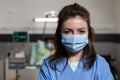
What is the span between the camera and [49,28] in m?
3.63

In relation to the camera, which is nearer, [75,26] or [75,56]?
[75,26]

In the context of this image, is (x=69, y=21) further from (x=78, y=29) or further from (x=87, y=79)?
(x=87, y=79)

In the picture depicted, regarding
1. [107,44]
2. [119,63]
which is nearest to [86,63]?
[119,63]

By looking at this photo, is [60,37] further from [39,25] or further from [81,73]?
[39,25]

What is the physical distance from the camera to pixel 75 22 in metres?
1.53

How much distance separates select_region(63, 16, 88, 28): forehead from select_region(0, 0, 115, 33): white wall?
80.4 inches

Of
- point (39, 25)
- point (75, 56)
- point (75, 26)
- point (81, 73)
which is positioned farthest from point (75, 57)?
point (39, 25)

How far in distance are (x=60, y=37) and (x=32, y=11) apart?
2016mm

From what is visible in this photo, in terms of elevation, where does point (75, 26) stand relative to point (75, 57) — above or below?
above

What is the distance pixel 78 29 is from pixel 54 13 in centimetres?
198

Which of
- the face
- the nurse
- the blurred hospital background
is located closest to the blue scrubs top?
the nurse

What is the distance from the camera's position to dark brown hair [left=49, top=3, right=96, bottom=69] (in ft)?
5.15

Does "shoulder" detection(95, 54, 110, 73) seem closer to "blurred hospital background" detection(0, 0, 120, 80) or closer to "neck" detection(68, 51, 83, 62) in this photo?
"neck" detection(68, 51, 83, 62)

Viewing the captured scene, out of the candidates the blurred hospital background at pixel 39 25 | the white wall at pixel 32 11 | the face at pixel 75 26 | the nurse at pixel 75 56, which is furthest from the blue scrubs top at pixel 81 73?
the white wall at pixel 32 11
